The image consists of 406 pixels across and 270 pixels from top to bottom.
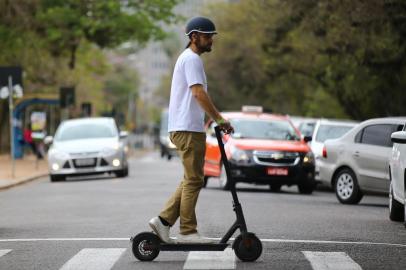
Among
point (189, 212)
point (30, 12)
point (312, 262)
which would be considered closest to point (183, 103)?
point (189, 212)

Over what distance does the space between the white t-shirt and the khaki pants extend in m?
0.07

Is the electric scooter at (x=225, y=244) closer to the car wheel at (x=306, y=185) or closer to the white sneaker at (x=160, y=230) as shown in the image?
the white sneaker at (x=160, y=230)

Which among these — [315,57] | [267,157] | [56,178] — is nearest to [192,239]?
[267,157]

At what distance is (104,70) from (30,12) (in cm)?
1566

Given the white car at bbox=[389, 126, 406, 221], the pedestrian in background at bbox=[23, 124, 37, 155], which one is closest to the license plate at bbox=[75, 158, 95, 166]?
the white car at bbox=[389, 126, 406, 221]

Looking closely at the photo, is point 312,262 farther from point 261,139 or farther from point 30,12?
point 30,12

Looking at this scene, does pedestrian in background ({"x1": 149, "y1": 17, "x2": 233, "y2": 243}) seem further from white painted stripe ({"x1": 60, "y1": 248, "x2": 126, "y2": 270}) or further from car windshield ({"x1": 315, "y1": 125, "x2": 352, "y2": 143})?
car windshield ({"x1": 315, "y1": 125, "x2": 352, "y2": 143})

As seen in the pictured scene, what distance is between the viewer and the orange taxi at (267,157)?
80.3 feet

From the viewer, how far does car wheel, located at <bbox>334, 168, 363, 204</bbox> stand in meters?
21.4

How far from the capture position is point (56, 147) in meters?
30.3

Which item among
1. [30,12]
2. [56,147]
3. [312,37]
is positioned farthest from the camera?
[30,12]

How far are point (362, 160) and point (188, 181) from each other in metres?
11.0

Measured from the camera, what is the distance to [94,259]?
10.8m

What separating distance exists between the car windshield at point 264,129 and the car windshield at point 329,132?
99.4 inches
